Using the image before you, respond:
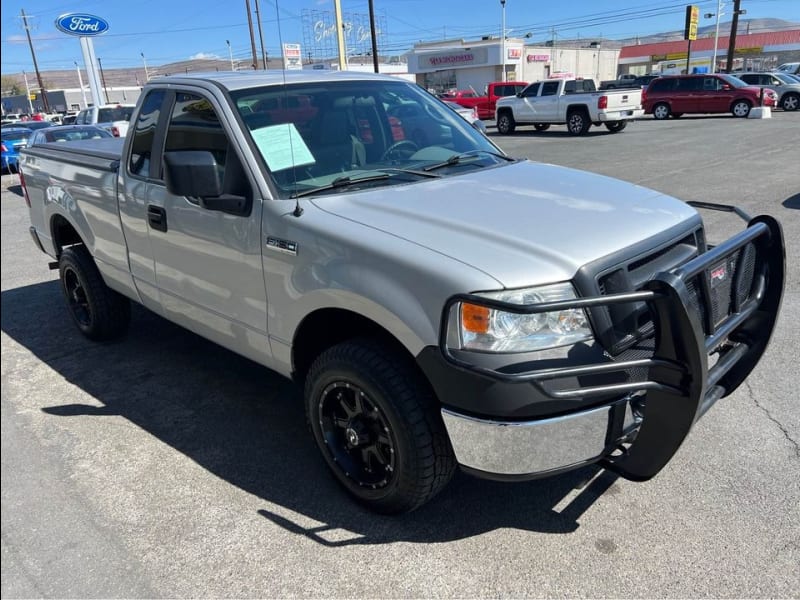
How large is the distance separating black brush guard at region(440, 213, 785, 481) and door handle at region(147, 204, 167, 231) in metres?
2.14

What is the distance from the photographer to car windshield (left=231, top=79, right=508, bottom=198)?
332 centimetres

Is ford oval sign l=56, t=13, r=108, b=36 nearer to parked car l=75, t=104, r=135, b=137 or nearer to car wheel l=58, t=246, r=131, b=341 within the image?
parked car l=75, t=104, r=135, b=137

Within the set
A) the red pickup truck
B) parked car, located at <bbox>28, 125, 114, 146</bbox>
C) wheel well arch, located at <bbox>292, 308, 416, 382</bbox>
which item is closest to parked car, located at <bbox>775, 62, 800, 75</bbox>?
the red pickup truck

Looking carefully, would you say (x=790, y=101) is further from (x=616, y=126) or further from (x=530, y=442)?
(x=530, y=442)

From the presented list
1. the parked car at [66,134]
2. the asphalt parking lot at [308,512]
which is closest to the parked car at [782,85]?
the parked car at [66,134]

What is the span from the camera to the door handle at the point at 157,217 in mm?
3814

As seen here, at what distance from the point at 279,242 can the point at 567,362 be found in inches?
56.1

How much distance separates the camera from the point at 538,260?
249 cm

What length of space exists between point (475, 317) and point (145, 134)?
282cm

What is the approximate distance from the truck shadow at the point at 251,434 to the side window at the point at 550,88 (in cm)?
2070

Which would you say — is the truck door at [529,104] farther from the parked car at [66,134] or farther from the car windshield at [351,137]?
the car windshield at [351,137]

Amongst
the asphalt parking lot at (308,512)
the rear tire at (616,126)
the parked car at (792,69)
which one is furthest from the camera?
the parked car at (792,69)

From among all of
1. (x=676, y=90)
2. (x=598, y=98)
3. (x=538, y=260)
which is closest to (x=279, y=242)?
(x=538, y=260)

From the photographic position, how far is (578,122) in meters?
22.8
